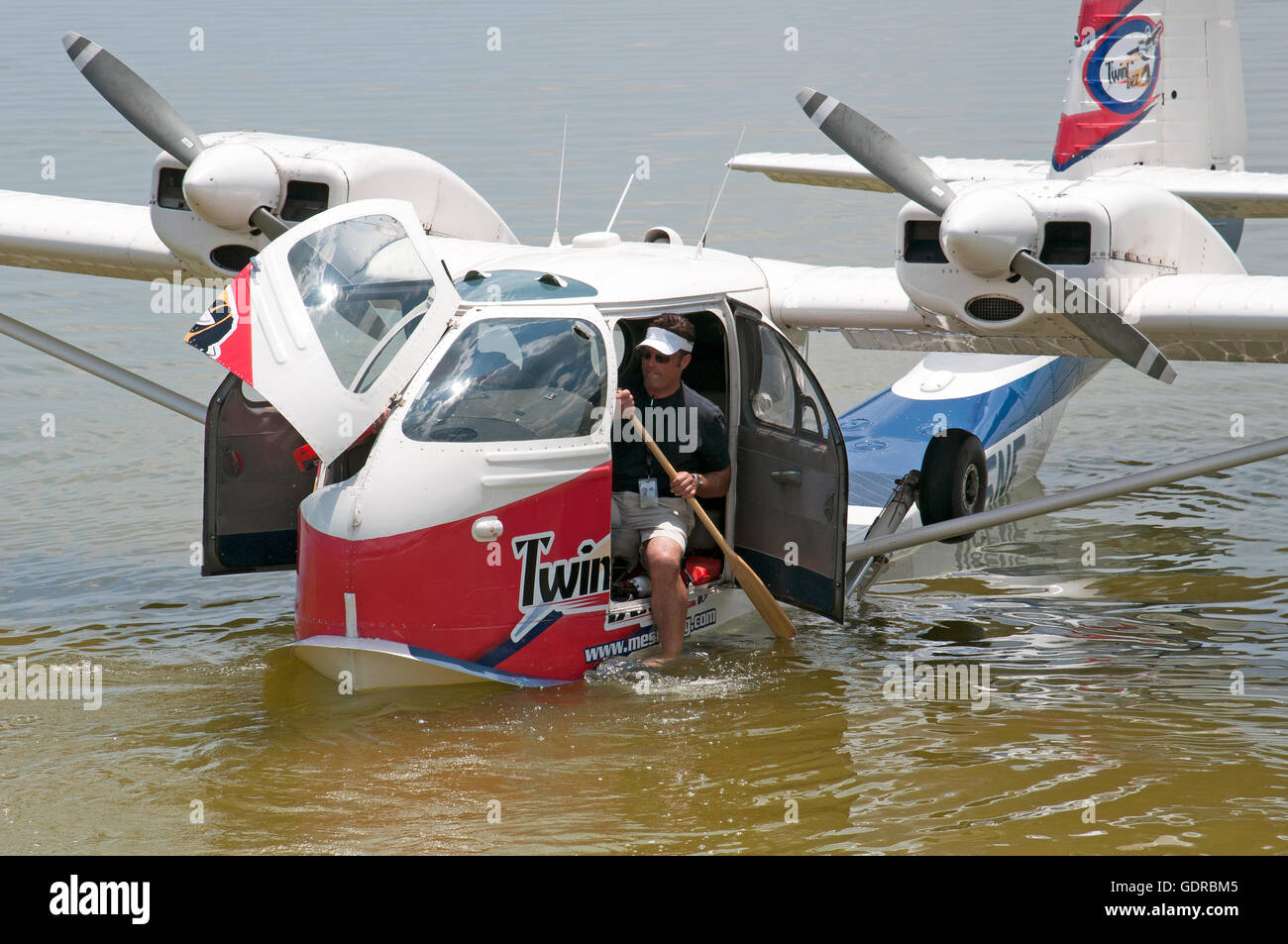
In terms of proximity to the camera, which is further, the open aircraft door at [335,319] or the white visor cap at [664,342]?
the white visor cap at [664,342]

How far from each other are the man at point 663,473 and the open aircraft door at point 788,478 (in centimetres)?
31

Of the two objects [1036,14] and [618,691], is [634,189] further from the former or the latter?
[1036,14]

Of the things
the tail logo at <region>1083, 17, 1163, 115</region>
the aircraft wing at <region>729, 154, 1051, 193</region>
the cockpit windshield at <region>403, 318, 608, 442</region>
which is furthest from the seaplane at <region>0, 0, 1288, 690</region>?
the aircraft wing at <region>729, 154, 1051, 193</region>

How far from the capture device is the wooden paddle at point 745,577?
7605 mm

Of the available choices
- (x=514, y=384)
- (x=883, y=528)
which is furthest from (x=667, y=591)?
(x=883, y=528)

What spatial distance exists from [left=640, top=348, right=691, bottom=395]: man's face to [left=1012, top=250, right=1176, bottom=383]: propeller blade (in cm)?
201

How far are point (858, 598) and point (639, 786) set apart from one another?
3489 mm

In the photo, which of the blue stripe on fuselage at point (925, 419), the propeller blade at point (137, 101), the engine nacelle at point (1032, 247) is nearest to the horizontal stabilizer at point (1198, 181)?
the engine nacelle at point (1032, 247)

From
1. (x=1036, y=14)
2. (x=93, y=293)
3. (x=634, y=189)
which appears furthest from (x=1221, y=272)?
(x=1036, y=14)

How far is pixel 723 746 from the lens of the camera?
713 centimetres

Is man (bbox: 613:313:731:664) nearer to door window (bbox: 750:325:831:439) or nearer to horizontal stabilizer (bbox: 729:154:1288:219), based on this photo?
door window (bbox: 750:325:831:439)

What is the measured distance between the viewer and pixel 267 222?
29.3 feet

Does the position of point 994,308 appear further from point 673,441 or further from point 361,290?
point 361,290

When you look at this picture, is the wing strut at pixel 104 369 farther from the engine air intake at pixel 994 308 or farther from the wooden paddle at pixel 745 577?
the engine air intake at pixel 994 308
